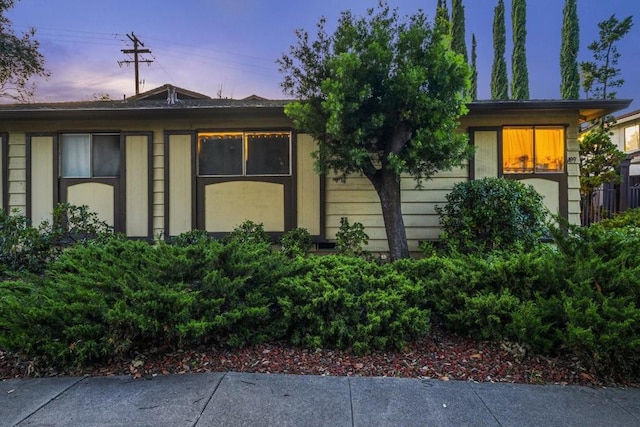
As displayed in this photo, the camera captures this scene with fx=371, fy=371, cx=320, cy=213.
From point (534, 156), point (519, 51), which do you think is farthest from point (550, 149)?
point (519, 51)

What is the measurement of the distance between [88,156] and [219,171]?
2.41 meters

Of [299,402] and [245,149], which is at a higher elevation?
[245,149]

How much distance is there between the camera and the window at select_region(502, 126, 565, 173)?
6.47 meters

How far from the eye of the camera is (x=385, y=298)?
11.3 feet

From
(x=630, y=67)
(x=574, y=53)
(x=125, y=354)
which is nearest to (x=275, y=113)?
(x=125, y=354)

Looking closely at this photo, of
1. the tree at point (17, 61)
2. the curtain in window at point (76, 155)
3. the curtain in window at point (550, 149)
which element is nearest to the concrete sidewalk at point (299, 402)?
the curtain in window at point (550, 149)

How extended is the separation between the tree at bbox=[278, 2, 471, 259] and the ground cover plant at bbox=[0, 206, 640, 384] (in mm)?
1765

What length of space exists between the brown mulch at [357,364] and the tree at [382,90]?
246 cm

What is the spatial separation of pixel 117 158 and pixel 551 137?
7.75 metres

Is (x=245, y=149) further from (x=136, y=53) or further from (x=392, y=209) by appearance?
(x=136, y=53)

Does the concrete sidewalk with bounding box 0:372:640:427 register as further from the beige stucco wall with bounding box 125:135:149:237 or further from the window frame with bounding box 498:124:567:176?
the window frame with bounding box 498:124:567:176

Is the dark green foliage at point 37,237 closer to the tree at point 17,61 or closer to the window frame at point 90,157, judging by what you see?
the window frame at point 90,157

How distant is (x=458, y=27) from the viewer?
75.6 ft

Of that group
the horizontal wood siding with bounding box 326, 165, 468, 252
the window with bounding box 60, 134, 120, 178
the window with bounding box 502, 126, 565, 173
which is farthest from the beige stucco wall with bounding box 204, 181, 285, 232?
the window with bounding box 502, 126, 565, 173
